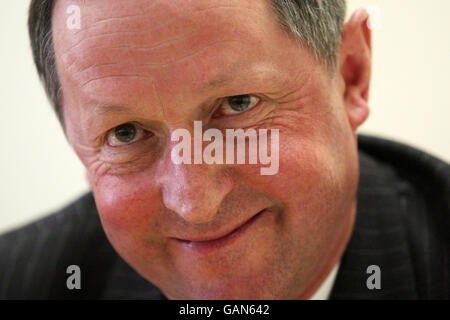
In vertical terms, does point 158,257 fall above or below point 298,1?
below

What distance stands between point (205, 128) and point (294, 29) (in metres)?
0.20

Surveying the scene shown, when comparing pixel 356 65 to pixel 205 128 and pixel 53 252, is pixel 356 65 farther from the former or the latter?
pixel 53 252

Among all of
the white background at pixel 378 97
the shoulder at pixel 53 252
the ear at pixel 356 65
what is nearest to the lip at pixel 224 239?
the ear at pixel 356 65

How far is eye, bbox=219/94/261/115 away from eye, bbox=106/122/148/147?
140 mm

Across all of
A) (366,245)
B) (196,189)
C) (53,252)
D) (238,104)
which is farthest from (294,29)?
(53,252)

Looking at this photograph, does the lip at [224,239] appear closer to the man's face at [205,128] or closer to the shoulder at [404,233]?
the man's face at [205,128]

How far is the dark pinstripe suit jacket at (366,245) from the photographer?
1137mm

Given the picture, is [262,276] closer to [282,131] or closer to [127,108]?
[282,131]

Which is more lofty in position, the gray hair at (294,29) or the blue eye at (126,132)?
the gray hair at (294,29)

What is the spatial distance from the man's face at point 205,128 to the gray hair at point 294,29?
0.9 inches

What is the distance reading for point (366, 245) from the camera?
116 centimetres
